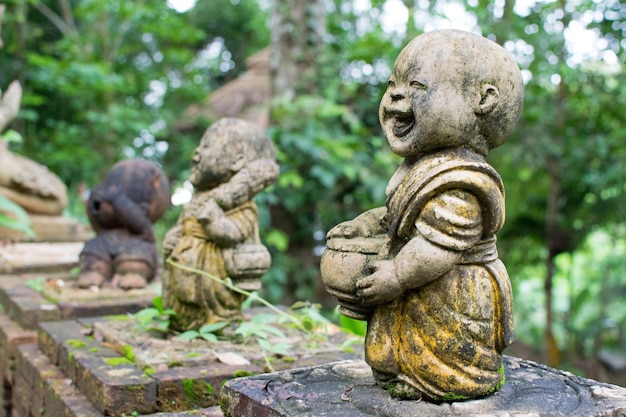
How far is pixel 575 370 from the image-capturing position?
29.4ft

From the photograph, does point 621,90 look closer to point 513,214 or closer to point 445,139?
point 513,214

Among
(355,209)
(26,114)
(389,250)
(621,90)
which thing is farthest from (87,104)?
(389,250)

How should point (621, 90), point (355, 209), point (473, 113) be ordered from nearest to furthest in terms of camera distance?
point (473, 113)
point (621, 90)
point (355, 209)

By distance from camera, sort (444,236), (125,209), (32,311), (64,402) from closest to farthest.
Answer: (444,236), (64,402), (32,311), (125,209)

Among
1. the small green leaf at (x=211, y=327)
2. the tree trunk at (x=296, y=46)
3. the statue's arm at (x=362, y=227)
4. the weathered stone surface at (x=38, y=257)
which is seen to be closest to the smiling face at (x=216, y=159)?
the small green leaf at (x=211, y=327)

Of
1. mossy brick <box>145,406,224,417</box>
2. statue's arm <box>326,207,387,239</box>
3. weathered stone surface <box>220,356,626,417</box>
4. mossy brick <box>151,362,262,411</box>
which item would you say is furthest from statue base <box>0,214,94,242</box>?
statue's arm <box>326,207,387,239</box>

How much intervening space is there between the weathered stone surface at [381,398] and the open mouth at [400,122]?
0.94 meters

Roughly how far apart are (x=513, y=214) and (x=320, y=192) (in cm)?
321

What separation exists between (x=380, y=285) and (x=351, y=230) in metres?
0.33

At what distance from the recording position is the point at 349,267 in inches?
97.7

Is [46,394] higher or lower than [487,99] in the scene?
lower

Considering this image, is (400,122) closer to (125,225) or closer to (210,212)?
(210,212)

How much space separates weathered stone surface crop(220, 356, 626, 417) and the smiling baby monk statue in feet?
0.22

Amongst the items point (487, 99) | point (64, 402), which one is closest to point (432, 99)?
point (487, 99)
